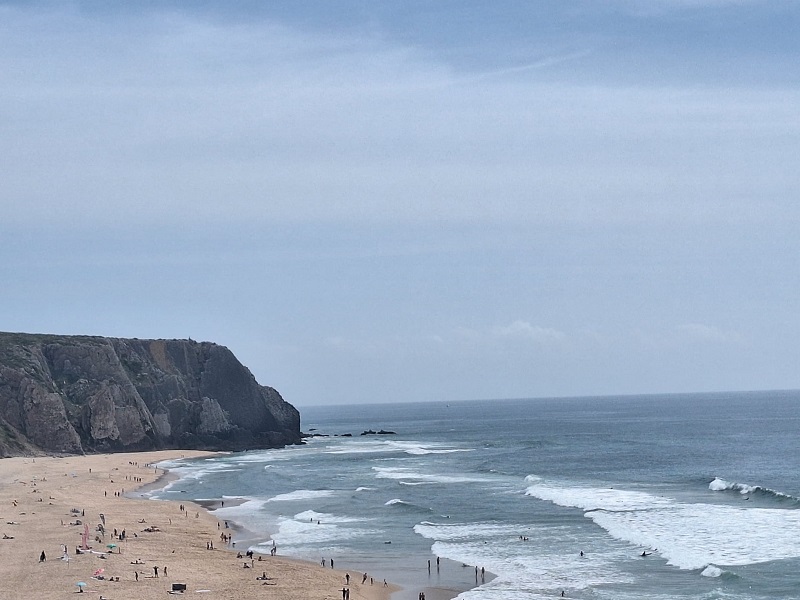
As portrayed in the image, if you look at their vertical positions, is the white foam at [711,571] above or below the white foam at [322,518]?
above

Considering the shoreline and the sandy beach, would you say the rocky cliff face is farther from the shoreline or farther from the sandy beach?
the shoreline

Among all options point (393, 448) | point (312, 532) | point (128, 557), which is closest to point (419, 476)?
point (312, 532)

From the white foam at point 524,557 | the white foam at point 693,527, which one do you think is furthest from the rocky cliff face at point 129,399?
the white foam at point 524,557

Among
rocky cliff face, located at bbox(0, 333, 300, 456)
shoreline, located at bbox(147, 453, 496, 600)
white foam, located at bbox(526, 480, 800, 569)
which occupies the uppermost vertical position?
rocky cliff face, located at bbox(0, 333, 300, 456)

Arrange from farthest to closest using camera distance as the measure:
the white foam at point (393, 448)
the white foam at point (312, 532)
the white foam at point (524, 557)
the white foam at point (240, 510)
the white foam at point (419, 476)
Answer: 1. the white foam at point (393, 448)
2. the white foam at point (419, 476)
3. the white foam at point (240, 510)
4. the white foam at point (312, 532)
5. the white foam at point (524, 557)

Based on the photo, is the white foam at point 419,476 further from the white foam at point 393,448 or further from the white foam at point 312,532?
the white foam at point 312,532

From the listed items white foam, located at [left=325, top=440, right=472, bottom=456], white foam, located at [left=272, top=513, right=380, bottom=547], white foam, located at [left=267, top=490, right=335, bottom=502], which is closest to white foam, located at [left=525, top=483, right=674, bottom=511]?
white foam, located at [left=267, top=490, right=335, bottom=502]
